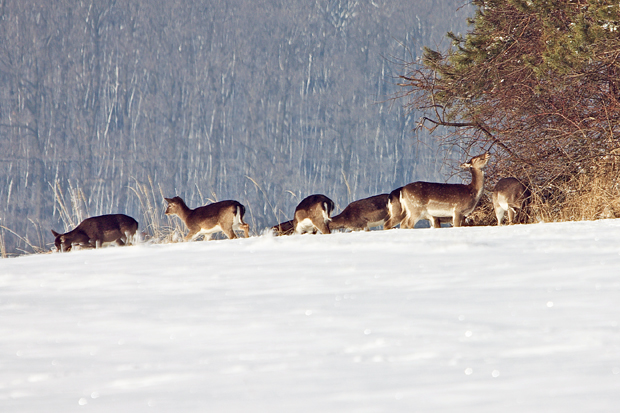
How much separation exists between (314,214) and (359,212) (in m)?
0.78

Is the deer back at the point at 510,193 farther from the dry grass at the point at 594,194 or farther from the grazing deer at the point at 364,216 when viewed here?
the grazing deer at the point at 364,216

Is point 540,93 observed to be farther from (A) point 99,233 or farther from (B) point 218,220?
(A) point 99,233

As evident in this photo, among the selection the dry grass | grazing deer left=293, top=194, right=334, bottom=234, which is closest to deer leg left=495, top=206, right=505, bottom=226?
the dry grass

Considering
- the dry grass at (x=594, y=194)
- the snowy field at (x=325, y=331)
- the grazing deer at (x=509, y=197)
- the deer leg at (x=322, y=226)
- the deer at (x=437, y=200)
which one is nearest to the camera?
the snowy field at (x=325, y=331)

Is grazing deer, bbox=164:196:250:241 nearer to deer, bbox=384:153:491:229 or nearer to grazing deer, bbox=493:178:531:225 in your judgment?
deer, bbox=384:153:491:229

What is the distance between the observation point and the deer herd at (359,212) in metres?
9.37

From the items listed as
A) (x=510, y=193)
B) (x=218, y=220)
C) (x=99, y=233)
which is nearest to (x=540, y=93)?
(x=510, y=193)

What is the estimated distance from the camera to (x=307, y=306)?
9.56 ft

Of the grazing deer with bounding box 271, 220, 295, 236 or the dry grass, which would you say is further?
the grazing deer with bounding box 271, 220, 295, 236

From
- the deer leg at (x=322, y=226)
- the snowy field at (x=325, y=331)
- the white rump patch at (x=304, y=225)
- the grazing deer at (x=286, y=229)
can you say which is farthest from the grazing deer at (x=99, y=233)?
the snowy field at (x=325, y=331)

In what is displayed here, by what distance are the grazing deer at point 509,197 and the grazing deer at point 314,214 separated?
252 centimetres

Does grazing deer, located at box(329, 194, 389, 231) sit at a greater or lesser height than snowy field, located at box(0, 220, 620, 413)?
greater

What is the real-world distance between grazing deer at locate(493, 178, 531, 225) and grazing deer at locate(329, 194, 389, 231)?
1.70m

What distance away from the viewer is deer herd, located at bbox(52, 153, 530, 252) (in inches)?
369
